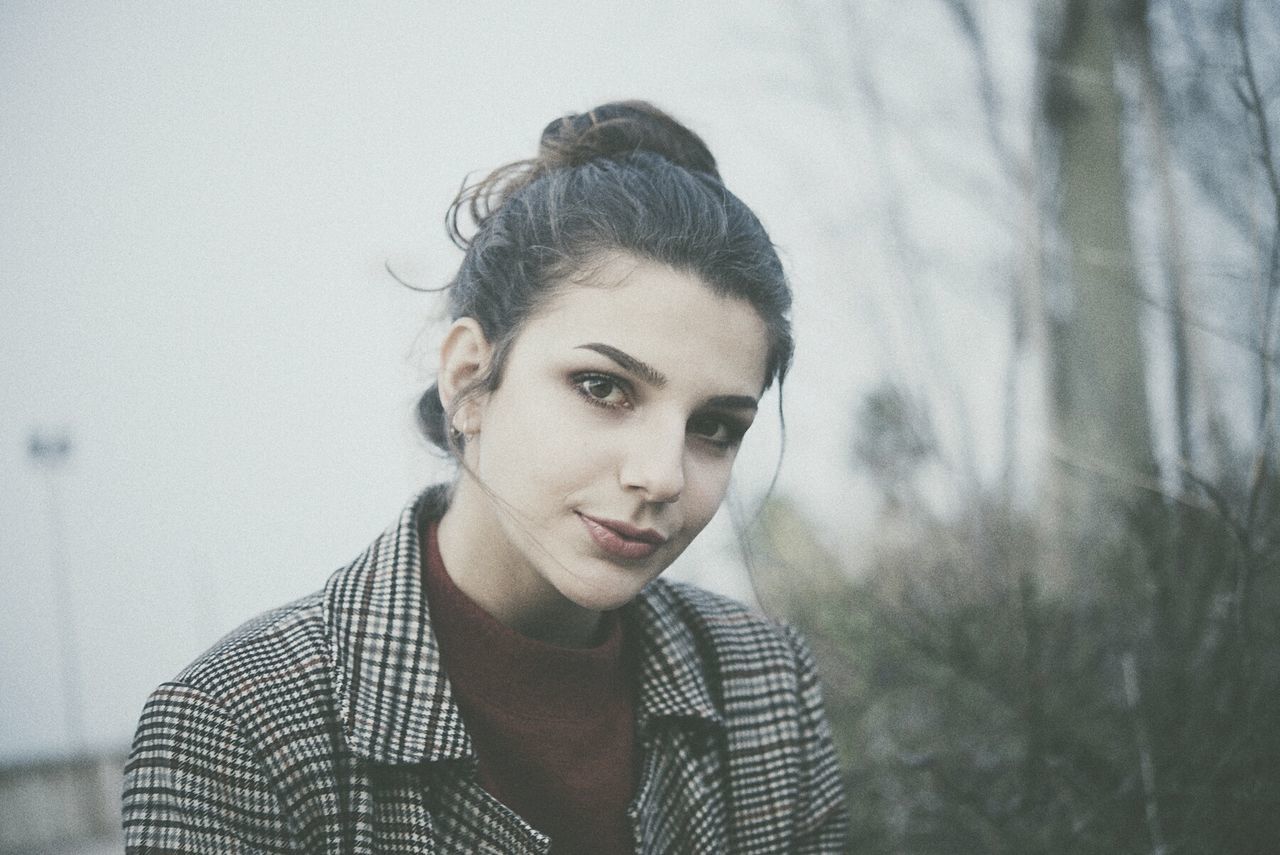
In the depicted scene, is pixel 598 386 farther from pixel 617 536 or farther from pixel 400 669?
pixel 400 669

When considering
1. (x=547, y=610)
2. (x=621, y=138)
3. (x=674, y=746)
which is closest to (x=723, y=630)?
(x=674, y=746)

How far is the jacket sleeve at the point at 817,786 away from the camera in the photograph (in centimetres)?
210

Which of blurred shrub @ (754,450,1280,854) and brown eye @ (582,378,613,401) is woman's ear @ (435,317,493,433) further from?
blurred shrub @ (754,450,1280,854)

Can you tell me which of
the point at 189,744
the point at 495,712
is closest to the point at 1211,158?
the point at 495,712

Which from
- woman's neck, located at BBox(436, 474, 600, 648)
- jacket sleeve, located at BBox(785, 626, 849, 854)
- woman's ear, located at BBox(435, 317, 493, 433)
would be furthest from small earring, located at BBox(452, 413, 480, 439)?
jacket sleeve, located at BBox(785, 626, 849, 854)

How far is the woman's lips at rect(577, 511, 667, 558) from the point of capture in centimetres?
159

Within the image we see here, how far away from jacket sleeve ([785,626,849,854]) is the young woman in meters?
0.01

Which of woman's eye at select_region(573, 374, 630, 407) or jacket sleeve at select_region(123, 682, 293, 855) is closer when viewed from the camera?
jacket sleeve at select_region(123, 682, 293, 855)

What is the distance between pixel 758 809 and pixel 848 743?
4.90 feet

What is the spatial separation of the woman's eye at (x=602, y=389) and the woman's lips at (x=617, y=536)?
203 mm

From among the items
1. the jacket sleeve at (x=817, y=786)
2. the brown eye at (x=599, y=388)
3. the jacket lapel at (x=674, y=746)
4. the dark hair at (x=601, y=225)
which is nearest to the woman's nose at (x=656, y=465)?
the brown eye at (x=599, y=388)

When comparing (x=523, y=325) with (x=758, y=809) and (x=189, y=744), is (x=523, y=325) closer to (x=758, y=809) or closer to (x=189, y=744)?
(x=189, y=744)

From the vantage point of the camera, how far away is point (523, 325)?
1.72 m

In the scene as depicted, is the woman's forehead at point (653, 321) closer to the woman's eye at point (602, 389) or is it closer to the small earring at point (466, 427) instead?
the woman's eye at point (602, 389)
